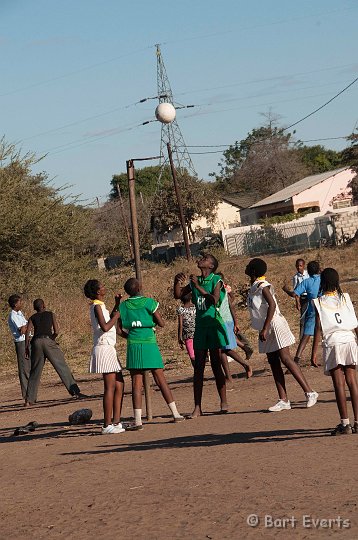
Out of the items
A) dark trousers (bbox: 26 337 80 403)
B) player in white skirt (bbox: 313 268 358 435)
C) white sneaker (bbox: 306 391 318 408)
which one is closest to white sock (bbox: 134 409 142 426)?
white sneaker (bbox: 306 391 318 408)

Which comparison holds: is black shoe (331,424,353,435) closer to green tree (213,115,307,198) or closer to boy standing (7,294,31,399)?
boy standing (7,294,31,399)

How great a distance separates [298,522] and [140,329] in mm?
5047

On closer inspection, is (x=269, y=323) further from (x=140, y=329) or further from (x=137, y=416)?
(x=137, y=416)

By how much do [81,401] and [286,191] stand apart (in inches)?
2419

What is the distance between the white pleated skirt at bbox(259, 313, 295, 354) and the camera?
11484mm

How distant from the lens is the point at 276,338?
11.5 meters

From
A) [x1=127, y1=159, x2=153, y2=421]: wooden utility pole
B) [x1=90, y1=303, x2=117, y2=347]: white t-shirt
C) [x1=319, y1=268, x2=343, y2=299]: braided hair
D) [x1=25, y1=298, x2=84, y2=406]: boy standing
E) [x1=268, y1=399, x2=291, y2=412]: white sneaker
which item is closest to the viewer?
[x1=319, y1=268, x2=343, y2=299]: braided hair

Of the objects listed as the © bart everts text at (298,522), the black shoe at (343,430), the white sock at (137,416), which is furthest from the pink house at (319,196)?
the © bart everts text at (298,522)

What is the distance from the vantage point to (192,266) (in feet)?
147

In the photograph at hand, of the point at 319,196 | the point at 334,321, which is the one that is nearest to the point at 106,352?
the point at 334,321

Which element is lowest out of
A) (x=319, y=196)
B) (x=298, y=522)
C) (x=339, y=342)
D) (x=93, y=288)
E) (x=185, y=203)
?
(x=298, y=522)

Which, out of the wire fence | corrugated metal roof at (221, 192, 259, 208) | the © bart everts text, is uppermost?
corrugated metal roof at (221, 192, 259, 208)

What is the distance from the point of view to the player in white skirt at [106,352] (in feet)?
37.8

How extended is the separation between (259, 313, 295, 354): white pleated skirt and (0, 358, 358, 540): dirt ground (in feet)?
2.61
